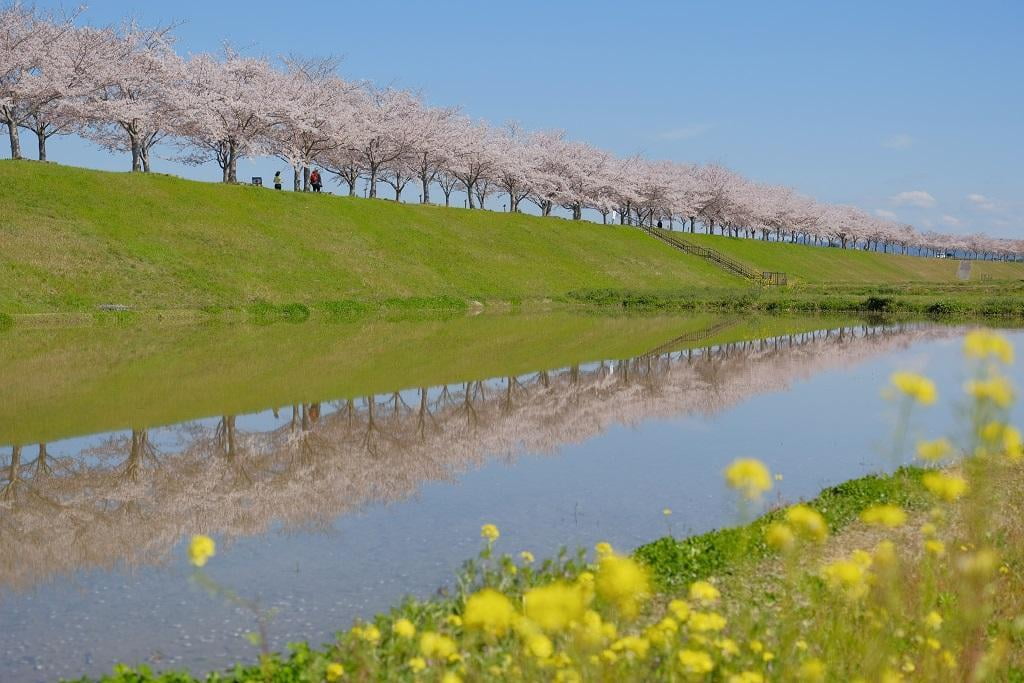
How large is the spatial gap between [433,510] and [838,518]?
15.3 feet

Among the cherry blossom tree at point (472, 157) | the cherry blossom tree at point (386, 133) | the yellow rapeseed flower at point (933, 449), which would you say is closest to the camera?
the yellow rapeseed flower at point (933, 449)

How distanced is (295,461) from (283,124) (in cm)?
5828

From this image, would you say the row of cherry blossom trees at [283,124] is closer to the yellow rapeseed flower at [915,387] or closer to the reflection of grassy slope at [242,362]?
the reflection of grassy slope at [242,362]

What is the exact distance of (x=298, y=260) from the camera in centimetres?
5034

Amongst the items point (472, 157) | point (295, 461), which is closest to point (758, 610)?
point (295, 461)

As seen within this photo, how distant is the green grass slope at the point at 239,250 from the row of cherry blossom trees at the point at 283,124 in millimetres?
5387

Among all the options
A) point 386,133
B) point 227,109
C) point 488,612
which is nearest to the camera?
point 488,612

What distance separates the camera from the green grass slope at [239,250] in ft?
130

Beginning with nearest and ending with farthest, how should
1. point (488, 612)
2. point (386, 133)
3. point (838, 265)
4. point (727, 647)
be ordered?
point (488, 612) < point (727, 647) < point (386, 133) < point (838, 265)

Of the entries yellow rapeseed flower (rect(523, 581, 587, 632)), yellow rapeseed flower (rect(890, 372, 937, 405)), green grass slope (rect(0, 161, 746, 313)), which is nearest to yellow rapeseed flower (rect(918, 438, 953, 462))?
yellow rapeseed flower (rect(890, 372, 937, 405))

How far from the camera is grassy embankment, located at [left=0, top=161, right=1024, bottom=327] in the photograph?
40.0 m

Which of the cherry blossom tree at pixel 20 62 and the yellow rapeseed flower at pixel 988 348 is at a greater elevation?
the cherry blossom tree at pixel 20 62

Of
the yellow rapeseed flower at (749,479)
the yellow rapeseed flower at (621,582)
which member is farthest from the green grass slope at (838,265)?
the yellow rapeseed flower at (621,582)

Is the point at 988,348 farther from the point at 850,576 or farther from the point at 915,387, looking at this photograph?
the point at 850,576
